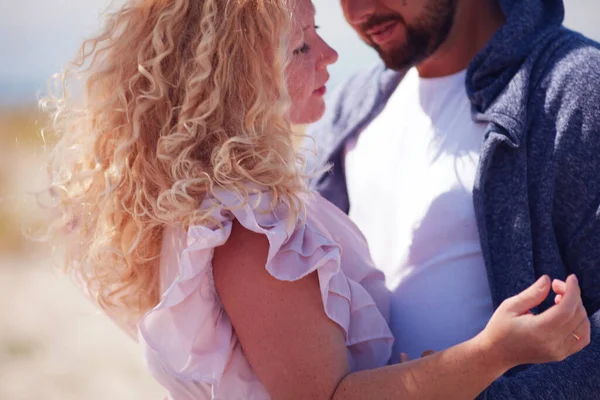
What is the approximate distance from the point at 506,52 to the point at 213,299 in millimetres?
1180

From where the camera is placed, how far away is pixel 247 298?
175cm

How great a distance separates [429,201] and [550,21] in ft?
2.29

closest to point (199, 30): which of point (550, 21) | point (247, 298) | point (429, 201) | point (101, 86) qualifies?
point (101, 86)

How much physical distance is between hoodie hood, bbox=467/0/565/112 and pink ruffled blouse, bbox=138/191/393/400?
31.7 inches

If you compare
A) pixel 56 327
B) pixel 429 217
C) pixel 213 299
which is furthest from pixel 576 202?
pixel 56 327

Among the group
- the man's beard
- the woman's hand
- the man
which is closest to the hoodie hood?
the man

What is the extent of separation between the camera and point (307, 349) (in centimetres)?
174

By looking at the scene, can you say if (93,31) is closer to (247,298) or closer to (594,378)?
(247,298)

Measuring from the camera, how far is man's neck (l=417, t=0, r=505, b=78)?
264 cm

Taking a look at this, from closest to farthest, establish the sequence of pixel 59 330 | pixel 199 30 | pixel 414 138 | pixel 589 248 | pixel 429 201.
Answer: pixel 199 30 → pixel 589 248 → pixel 429 201 → pixel 414 138 → pixel 59 330

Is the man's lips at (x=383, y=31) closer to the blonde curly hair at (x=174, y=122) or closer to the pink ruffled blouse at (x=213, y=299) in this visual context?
the blonde curly hair at (x=174, y=122)

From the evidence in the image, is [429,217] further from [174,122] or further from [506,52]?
[174,122]

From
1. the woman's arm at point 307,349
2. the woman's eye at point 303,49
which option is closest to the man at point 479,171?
the woman's arm at point 307,349

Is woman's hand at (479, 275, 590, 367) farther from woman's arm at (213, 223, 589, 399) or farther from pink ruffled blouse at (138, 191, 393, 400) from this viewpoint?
pink ruffled blouse at (138, 191, 393, 400)
